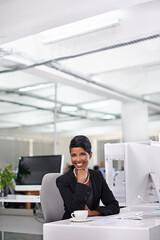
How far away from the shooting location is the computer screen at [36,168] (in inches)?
206

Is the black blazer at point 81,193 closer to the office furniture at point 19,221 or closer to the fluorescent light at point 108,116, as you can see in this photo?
the office furniture at point 19,221

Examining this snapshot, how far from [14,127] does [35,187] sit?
2.77 m

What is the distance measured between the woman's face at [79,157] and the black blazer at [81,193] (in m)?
0.13

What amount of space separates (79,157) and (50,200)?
0.58 metres

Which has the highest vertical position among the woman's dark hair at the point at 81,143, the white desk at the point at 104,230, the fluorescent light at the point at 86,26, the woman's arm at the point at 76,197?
the fluorescent light at the point at 86,26

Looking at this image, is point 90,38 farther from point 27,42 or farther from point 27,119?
point 27,119

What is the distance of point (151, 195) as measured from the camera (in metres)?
3.52

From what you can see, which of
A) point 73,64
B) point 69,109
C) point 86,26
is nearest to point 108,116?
point 69,109

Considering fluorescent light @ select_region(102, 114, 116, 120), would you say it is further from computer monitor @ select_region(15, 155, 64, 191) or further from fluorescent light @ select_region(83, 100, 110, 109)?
computer monitor @ select_region(15, 155, 64, 191)

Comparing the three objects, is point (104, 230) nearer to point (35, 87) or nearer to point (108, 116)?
point (35, 87)

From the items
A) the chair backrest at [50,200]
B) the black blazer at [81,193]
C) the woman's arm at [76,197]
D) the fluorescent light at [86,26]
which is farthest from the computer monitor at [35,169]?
the fluorescent light at [86,26]

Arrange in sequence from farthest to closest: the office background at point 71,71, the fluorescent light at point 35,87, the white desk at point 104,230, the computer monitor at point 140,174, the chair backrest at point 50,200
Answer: the fluorescent light at point 35,87 → the office background at point 71,71 → the computer monitor at point 140,174 → the chair backrest at point 50,200 → the white desk at point 104,230

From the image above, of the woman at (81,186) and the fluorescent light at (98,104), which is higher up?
the fluorescent light at (98,104)

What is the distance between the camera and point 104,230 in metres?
1.95
